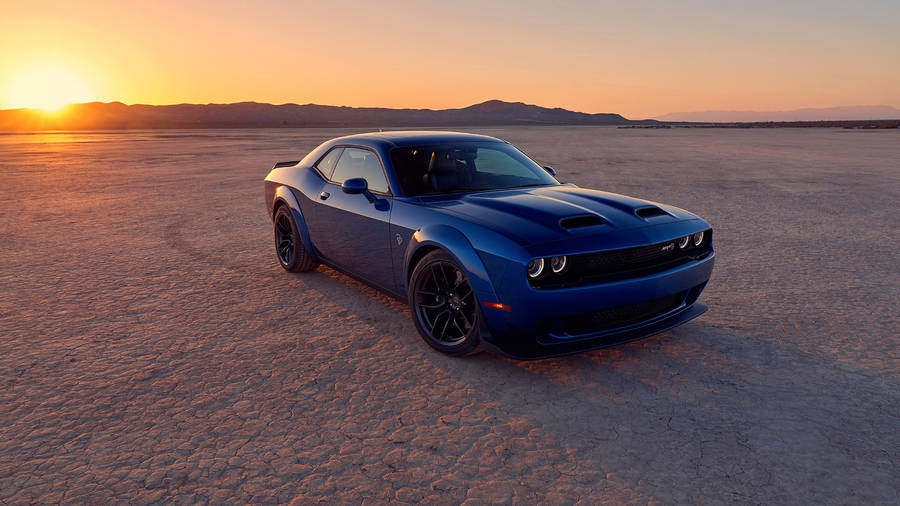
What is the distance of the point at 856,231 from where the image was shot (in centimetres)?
769

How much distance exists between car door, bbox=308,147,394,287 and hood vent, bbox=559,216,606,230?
4.41ft

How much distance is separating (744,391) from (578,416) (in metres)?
1.04

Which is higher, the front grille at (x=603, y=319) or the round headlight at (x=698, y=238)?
the round headlight at (x=698, y=238)

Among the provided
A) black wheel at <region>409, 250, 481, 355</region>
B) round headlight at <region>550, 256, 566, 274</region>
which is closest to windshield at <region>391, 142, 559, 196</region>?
black wheel at <region>409, 250, 481, 355</region>

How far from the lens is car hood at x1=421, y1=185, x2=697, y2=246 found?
3430 mm

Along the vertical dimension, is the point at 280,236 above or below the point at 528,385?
above

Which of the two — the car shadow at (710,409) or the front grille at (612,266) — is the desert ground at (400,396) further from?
the front grille at (612,266)

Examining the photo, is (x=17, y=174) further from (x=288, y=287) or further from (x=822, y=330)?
(x=822, y=330)

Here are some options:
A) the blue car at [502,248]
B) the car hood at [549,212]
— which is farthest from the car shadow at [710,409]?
the car hood at [549,212]

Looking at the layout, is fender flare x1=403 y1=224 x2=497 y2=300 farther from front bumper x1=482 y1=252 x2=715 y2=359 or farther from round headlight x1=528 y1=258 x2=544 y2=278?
round headlight x1=528 y1=258 x2=544 y2=278

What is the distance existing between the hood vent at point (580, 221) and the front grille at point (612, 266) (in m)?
0.25

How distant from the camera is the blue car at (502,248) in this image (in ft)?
10.9

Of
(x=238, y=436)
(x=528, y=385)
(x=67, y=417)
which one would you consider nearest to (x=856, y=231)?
(x=528, y=385)

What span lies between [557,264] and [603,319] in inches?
17.6
